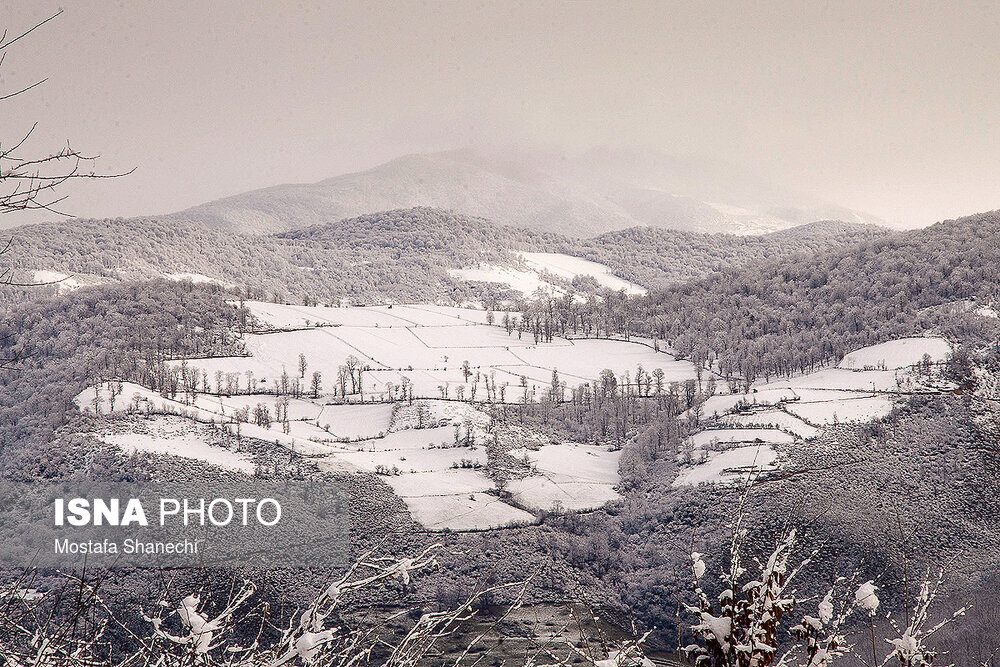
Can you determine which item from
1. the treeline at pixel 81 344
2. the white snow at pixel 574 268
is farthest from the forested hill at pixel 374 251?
the treeline at pixel 81 344

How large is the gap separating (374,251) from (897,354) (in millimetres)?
134613

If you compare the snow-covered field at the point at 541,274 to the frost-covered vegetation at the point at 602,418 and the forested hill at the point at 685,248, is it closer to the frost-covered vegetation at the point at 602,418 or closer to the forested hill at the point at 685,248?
the forested hill at the point at 685,248

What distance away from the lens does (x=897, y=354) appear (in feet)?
168

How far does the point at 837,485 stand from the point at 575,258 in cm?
13843

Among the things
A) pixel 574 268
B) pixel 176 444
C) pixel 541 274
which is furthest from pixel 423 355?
pixel 574 268

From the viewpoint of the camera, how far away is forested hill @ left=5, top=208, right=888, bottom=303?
439ft

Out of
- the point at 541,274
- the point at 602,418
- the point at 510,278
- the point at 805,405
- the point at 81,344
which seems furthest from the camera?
the point at 541,274

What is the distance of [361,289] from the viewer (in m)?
150

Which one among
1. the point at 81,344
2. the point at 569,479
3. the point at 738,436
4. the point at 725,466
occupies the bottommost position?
the point at 569,479

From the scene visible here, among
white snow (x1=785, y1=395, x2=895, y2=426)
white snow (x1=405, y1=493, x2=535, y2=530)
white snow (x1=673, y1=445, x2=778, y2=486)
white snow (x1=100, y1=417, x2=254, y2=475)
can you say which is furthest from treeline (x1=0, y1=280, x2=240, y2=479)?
white snow (x1=785, y1=395, x2=895, y2=426)

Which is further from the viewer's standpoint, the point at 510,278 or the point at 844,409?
the point at 510,278

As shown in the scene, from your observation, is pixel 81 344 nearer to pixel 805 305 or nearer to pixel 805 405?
pixel 805 405

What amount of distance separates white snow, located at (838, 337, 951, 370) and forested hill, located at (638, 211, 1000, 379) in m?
1.85

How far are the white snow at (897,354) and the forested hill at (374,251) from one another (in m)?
73.7
